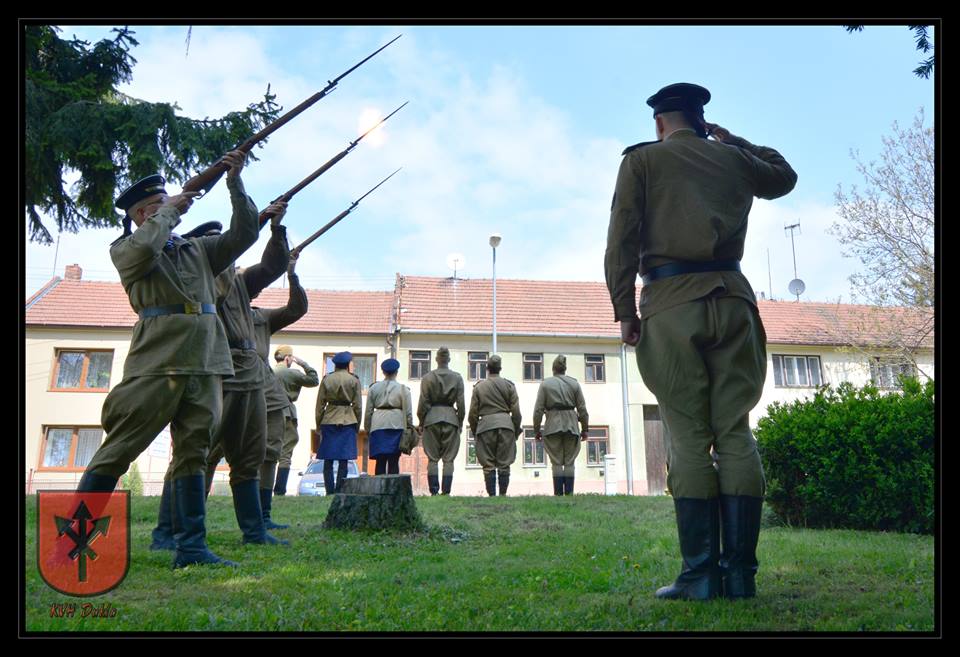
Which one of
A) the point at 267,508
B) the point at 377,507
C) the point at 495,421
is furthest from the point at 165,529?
the point at 495,421

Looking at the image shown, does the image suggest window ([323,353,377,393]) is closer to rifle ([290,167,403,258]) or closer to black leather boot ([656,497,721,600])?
rifle ([290,167,403,258])

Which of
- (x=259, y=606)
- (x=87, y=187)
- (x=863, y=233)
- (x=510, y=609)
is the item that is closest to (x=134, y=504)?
(x=87, y=187)

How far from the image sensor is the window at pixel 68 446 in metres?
32.8

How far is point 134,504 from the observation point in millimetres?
8859

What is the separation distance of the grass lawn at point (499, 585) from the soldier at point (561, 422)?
19.3ft

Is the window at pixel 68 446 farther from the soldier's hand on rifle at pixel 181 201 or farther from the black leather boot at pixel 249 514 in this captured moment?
the soldier's hand on rifle at pixel 181 201

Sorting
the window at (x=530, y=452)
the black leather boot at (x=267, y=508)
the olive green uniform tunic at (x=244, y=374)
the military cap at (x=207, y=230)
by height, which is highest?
the military cap at (x=207, y=230)

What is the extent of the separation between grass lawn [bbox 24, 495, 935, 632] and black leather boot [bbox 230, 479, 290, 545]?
145mm

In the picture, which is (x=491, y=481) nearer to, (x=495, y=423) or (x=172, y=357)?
(x=495, y=423)

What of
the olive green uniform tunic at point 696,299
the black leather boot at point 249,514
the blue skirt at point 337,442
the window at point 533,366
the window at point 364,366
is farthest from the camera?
the window at point 533,366

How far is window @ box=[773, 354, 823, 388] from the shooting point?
36.1m

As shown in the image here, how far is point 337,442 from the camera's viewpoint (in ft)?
40.7

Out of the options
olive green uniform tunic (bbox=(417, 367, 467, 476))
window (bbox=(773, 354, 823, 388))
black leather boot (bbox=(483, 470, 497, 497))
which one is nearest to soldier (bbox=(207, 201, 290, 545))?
olive green uniform tunic (bbox=(417, 367, 467, 476))

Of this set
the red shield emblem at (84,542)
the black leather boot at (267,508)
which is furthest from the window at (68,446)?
the red shield emblem at (84,542)
